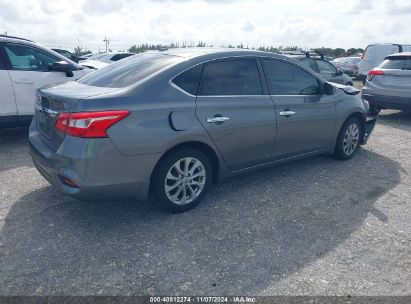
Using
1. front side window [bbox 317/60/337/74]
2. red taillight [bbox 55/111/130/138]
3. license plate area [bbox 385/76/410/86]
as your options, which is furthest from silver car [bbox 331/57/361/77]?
red taillight [bbox 55/111/130/138]

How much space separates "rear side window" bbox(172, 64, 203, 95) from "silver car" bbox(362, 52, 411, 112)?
6223mm

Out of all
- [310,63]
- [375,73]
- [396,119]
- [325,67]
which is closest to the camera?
[375,73]

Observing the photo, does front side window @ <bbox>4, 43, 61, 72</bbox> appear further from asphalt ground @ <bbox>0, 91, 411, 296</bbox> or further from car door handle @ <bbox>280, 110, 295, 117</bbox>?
car door handle @ <bbox>280, 110, 295, 117</bbox>

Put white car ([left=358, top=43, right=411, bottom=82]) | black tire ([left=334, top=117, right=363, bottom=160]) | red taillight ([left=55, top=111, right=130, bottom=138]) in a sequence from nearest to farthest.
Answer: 1. red taillight ([left=55, top=111, right=130, bottom=138])
2. black tire ([left=334, top=117, right=363, bottom=160])
3. white car ([left=358, top=43, right=411, bottom=82])

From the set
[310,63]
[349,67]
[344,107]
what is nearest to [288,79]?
[344,107]

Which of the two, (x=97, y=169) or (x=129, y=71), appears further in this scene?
(x=129, y=71)

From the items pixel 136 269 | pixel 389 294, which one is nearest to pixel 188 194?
pixel 136 269

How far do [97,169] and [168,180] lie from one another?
0.74 m

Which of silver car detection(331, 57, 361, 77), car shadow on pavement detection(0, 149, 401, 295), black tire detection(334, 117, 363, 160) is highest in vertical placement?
black tire detection(334, 117, 363, 160)

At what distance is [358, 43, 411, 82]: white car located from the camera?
50.7ft

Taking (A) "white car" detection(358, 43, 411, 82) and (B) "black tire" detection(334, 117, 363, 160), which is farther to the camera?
(A) "white car" detection(358, 43, 411, 82)

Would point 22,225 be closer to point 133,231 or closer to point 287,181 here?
point 133,231

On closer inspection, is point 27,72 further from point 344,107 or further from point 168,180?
point 344,107

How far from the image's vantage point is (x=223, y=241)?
3291 millimetres
